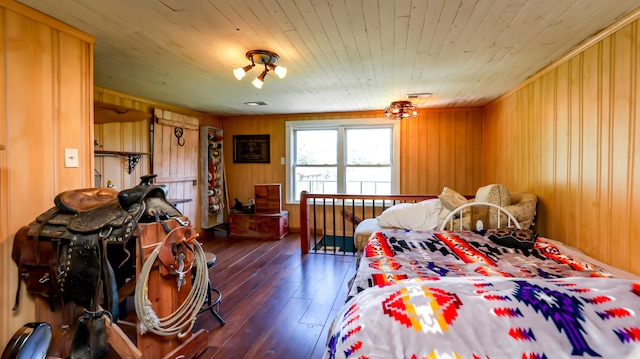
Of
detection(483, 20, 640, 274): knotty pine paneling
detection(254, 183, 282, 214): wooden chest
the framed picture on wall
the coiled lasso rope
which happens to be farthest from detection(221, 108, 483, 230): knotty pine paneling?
the coiled lasso rope

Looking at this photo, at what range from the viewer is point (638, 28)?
1.81m

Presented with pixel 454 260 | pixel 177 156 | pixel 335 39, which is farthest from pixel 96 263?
pixel 177 156

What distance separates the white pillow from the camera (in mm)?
3068

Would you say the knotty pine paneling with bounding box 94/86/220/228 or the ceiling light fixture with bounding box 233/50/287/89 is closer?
the ceiling light fixture with bounding box 233/50/287/89

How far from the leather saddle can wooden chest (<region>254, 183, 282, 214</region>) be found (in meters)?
3.26

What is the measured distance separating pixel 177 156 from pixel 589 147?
4.82 m

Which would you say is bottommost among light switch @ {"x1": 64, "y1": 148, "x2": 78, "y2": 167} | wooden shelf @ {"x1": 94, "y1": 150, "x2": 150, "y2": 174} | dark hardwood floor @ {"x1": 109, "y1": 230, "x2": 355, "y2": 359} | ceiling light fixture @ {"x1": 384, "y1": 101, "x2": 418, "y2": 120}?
dark hardwood floor @ {"x1": 109, "y1": 230, "x2": 355, "y2": 359}

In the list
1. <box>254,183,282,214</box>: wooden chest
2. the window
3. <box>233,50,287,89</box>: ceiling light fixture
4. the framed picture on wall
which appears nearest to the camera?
<box>233,50,287,89</box>: ceiling light fixture

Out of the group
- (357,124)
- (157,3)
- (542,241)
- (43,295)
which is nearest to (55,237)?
(43,295)

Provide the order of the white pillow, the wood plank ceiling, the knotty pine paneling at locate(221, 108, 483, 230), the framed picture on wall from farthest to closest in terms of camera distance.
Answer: the framed picture on wall, the knotty pine paneling at locate(221, 108, 483, 230), the white pillow, the wood plank ceiling

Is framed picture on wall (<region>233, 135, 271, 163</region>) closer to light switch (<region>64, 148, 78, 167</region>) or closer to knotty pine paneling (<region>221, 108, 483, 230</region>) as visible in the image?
knotty pine paneling (<region>221, 108, 483, 230</region>)

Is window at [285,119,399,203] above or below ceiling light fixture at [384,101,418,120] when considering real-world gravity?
below

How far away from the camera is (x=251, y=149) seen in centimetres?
558

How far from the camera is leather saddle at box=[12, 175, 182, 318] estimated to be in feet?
4.98
